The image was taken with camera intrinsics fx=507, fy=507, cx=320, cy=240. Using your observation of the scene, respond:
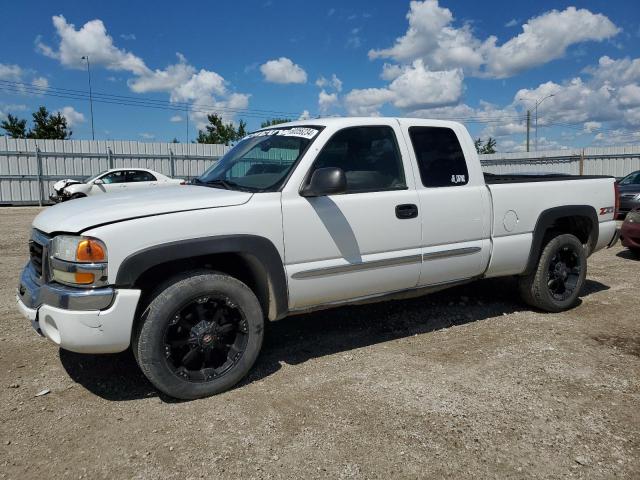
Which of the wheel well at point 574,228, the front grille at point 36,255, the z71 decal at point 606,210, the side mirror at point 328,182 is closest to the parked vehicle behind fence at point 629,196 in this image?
the z71 decal at point 606,210

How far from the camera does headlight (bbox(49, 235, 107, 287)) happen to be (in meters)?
2.97

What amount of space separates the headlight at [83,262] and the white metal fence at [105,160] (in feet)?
53.4

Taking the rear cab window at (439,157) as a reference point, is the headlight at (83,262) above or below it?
below

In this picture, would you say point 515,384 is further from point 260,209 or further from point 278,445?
point 260,209

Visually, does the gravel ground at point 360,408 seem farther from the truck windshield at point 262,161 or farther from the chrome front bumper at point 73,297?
the truck windshield at point 262,161

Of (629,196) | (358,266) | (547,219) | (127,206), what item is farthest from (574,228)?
(629,196)

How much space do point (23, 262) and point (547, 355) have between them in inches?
299

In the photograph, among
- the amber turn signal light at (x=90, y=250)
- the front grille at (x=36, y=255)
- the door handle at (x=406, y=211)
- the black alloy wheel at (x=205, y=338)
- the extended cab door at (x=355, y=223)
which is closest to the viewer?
the amber turn signal light at (x=90, y=250)

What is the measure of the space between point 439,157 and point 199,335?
2470 mm

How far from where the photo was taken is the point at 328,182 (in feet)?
11.2

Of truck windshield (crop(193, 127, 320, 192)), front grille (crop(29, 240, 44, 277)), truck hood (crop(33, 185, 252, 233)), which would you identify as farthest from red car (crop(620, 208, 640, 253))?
front grille (crop(29, 240, 44, 277))

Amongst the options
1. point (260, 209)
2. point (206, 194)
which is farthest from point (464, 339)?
point (206, 194)

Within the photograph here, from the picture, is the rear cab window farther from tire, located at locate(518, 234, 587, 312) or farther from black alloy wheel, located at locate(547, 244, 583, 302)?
black alloy wheel, located at locate(547, 244, 583, 302)

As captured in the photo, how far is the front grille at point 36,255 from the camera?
Result: 340 centimetres
